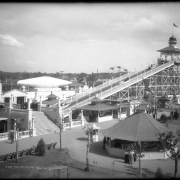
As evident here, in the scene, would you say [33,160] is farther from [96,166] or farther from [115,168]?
[115,168]

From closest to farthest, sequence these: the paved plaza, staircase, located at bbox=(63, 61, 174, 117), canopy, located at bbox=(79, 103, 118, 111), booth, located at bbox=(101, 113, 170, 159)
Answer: the paved plaza, booth, located at bbox=(101, 113, 170, 159), canopy, located at bbox=(79, 103, 118, 111), staircase, located at bbox=(63, 61, 174, 117)

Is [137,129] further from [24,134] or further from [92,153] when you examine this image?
[24,134]

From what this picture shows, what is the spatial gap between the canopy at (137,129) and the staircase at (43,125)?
8.17 m

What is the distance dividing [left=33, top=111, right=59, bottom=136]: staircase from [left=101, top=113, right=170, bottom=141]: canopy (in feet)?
26.8

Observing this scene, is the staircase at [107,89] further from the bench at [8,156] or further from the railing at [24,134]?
the bench at [8,156]

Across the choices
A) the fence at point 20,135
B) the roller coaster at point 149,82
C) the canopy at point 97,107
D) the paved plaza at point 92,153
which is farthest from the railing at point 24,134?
the roller coaster at point 149,82

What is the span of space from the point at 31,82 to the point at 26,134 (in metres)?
20.8

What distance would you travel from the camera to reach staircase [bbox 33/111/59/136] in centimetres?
2464

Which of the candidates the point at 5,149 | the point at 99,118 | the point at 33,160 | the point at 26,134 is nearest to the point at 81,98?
the point at 99,118

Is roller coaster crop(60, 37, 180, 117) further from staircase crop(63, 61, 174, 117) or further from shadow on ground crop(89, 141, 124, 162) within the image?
shadow on ground crop(89, 141, 124, 162)

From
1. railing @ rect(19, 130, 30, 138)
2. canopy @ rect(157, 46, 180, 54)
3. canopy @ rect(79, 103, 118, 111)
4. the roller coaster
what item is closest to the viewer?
railing @ rect(19, 130, 30, 138)

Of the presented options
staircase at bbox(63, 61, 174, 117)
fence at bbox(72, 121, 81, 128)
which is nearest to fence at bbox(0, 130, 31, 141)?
fence at bbox(72, 121, 81, 128)

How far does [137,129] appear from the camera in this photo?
17.5m

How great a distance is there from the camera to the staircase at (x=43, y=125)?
970 inches
